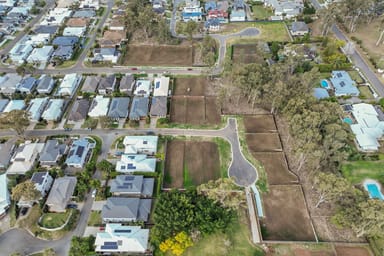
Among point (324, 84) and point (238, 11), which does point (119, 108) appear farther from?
point (238, 11)

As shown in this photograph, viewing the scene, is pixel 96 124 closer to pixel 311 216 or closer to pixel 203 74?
pixel 203 74

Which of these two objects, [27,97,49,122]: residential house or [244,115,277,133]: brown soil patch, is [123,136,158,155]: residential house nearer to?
[244,115,277,133]: brown soil patch

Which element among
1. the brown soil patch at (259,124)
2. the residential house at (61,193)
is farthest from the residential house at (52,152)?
the brown soil patch at (259,124)

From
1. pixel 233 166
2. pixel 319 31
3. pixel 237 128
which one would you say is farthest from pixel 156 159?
pixel 319 31

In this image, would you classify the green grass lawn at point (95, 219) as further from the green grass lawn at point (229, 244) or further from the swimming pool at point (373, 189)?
the swimming pool at point (373, 189)

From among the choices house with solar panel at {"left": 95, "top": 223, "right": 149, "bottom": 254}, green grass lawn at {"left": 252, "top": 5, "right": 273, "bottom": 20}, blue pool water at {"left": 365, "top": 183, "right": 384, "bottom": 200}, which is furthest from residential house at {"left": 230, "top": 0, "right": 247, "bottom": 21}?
house with solar panel at {"left": 95, "top": 223, "right": 149, "bottom": 254}

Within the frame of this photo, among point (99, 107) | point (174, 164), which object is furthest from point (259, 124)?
point (99, 107)
